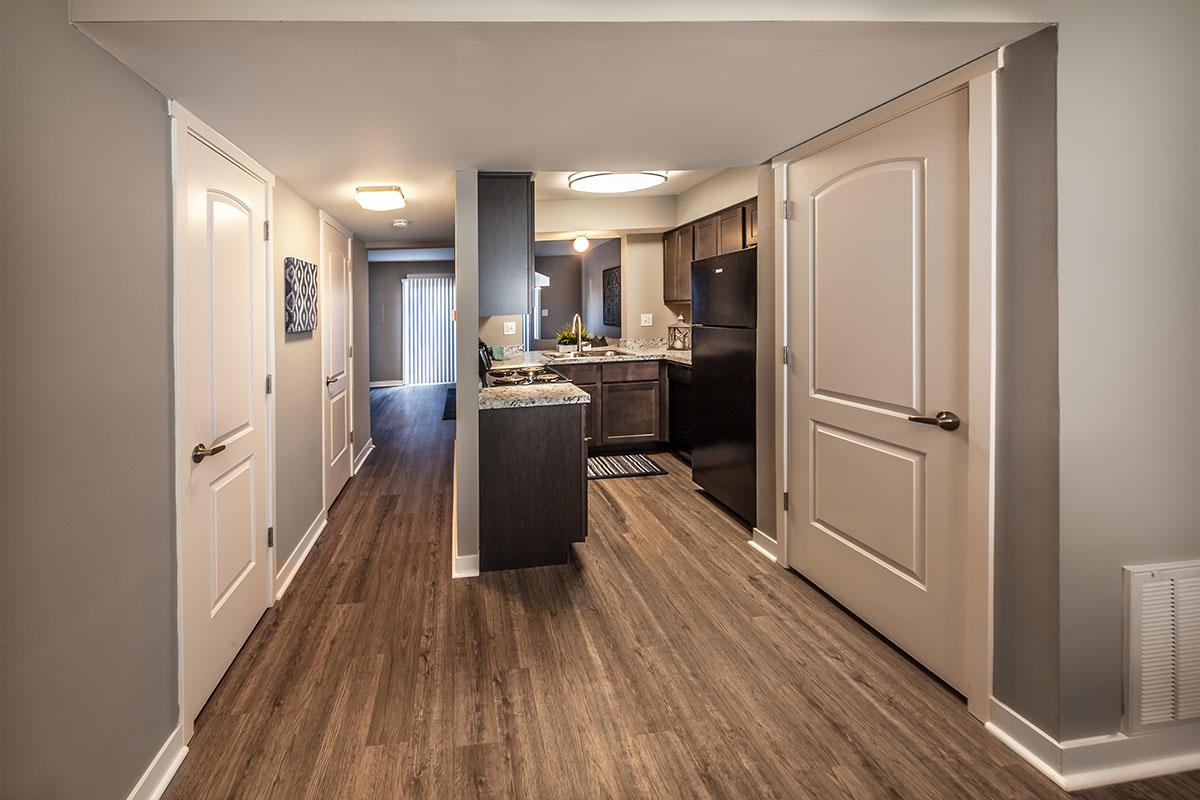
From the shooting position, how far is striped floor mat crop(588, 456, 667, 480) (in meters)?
5.37

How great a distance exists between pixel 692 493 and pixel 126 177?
3871 millimetres

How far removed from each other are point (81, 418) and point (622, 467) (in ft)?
14.5

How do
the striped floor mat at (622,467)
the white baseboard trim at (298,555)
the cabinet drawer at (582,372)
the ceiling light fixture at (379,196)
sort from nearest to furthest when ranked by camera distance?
the white baseboard trim at (298,555)
the ceiling light fixture at (379,196)
the striped floor mat at (622,467)
the cabinet drawer at (582,372)

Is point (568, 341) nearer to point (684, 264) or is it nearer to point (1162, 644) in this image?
point (684, 264)

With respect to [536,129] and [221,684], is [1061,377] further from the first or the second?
[221,684]

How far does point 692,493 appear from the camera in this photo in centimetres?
476

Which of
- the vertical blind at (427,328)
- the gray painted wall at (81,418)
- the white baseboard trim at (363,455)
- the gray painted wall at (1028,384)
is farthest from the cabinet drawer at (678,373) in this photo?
the vertical blind at (427,328)

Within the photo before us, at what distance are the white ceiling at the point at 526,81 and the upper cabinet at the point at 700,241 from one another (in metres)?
1.65

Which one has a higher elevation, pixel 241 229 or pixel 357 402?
pixel 241 229

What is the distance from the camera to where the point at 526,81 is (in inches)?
78.7

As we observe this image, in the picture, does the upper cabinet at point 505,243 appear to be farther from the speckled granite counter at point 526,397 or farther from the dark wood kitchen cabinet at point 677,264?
the dark wood kitchen cabinet at point 677,264

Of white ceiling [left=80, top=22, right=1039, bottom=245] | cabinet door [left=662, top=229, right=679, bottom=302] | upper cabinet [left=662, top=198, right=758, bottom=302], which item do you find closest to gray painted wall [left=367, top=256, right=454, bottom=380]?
cabinet door [left=662, top=229, right=679, bottom=302]

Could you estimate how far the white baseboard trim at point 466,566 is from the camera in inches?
131

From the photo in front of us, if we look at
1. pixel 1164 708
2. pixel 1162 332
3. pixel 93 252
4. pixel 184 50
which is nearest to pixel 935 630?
pixel 1164 708
